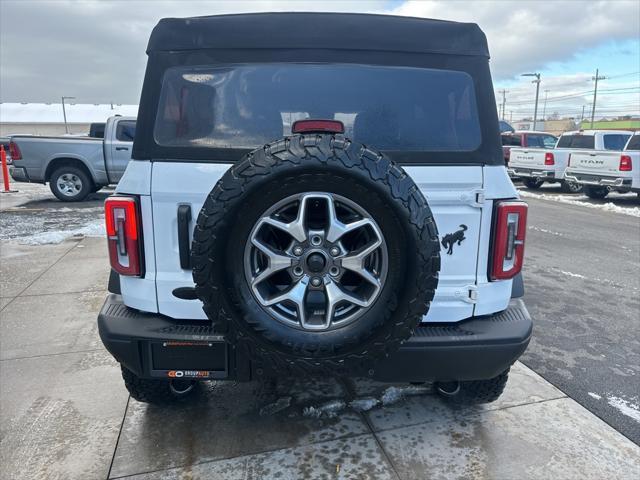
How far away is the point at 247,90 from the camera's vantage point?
242 centimetres

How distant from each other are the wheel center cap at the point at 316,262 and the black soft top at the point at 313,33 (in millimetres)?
1076

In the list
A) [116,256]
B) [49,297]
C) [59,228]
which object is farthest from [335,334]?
[59,228]

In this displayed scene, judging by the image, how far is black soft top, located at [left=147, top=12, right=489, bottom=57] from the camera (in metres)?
2.38

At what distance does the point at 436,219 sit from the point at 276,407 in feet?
5.23

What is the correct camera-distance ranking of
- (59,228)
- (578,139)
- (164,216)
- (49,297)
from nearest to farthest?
(164,216) → (49,297) → (59,228) → (578,139)

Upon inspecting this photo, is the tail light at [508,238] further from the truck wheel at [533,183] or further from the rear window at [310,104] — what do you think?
the truck wheel at [533,183]

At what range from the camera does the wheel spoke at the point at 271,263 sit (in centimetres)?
206

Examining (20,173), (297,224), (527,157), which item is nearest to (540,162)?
(527,157)

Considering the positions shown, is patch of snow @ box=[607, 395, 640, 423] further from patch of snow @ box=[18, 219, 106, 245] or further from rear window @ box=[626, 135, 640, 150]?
rear window @ box=[626, 135, 640, 150]

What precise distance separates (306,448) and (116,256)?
144 cm

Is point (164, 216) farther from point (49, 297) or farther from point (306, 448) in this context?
point (49, 297)

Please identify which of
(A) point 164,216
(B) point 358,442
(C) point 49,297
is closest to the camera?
(A) point 164,216

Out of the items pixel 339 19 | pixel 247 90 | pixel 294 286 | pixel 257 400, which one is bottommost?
pixel 257 400

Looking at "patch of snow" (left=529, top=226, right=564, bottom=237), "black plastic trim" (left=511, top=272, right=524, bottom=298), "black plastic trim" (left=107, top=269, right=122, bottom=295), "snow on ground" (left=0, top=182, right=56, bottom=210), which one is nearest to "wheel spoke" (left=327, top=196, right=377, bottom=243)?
"black plastic trim" (left=511, top=272, right=524, bottom=298)
